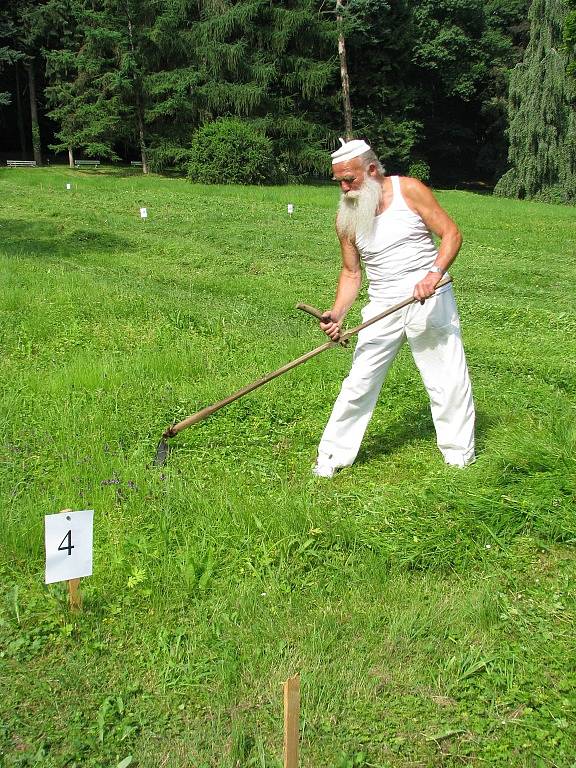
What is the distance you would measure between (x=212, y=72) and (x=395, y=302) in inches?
1298

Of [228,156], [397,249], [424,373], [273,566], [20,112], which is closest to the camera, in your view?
[273,566]

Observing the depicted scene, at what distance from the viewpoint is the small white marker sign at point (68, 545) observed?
9.90 ft

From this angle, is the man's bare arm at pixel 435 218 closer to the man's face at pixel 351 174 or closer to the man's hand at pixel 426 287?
the man's hand at pixel 426 287

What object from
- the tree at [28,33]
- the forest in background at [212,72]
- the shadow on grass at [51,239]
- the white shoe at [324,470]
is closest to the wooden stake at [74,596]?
the white shoe at [324,470]

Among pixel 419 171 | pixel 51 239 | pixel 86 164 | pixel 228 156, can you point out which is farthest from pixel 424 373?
pixel 419 171

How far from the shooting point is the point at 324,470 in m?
4.68

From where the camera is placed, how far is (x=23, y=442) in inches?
195

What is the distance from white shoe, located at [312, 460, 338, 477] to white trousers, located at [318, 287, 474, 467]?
27 millimetres

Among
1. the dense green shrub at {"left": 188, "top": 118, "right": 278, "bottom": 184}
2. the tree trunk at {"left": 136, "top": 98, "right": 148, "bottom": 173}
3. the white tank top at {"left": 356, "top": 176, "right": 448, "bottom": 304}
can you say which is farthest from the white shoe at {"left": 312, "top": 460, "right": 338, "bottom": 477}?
the tree trunk at {"left": 136, "top": 98, "right": 148, "bottom": 173}

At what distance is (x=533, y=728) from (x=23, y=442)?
12.1 ft

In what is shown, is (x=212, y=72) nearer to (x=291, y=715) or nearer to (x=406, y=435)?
(x=406, y=435)

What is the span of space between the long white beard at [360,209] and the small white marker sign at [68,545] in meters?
2.44

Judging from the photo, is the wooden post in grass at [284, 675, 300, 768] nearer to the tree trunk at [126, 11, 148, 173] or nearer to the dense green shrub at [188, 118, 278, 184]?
the dense green shrub at [188, 118, 278, 184]

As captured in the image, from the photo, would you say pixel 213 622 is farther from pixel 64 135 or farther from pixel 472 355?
pixel 64 135
